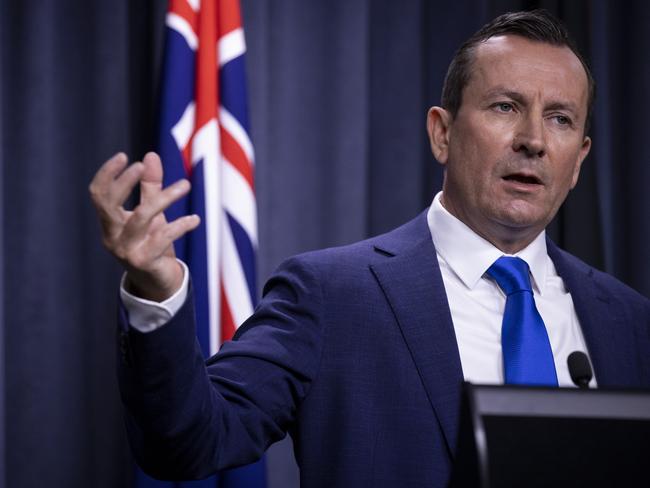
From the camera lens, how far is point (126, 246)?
1008mm

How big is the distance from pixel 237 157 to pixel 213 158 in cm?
8

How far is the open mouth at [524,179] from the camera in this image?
1734 millimetres

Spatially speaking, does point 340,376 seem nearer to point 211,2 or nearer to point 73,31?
point 211,2

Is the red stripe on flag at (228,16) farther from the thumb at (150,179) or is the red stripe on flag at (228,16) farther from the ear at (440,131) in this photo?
the thumb at (150,179)

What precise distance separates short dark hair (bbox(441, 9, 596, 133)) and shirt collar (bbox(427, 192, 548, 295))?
0.83ft

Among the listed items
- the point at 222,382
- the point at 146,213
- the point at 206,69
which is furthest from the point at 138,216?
the point at 206,69

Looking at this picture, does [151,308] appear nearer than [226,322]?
Yes

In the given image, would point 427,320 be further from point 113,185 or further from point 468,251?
point 113,185

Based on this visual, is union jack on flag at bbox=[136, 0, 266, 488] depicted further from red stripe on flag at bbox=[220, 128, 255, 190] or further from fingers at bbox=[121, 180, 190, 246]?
fingers at bbox=[121, 180, 190, 246]

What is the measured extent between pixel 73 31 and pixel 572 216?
1.80 metres

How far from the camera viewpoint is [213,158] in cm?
261

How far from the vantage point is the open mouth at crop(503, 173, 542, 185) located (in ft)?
5.69

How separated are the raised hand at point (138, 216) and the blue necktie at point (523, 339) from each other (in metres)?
0.77

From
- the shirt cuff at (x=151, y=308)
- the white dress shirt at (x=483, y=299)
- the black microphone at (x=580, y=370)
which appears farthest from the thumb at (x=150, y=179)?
the white dress shirt at (x=483, y=299)
